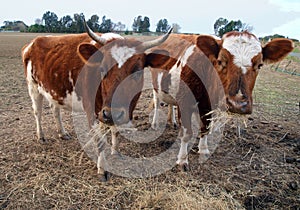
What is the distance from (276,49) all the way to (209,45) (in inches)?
34.0

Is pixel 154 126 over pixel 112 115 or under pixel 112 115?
under

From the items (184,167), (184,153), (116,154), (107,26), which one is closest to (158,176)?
(184,167)

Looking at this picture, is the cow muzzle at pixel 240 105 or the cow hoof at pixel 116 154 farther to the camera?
the cow hoof at pixel 116 154

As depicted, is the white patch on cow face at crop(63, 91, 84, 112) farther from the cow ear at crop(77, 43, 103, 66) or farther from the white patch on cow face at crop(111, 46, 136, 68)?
the white patch on cow face at crop(111, 46, 136, 68)

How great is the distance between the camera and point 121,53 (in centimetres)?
308

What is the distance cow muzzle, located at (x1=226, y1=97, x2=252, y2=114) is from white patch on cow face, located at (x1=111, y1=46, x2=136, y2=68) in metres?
1.28

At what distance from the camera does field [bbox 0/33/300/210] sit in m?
3.21

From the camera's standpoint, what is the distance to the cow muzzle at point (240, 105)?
283cm

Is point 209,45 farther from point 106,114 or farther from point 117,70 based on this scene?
point 106,114

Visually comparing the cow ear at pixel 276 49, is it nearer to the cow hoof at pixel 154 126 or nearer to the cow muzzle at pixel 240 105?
the cow muzzle at pixel 240 105

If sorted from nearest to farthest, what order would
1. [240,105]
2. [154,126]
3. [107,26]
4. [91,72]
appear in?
[240,105]
[91,72]
[154,126]
[107,26]

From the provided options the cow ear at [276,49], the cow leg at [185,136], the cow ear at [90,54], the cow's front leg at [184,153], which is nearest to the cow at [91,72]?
the cow ear at [90,54]

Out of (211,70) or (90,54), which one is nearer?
(90,54)

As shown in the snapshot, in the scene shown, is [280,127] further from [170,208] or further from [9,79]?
[9,79]
